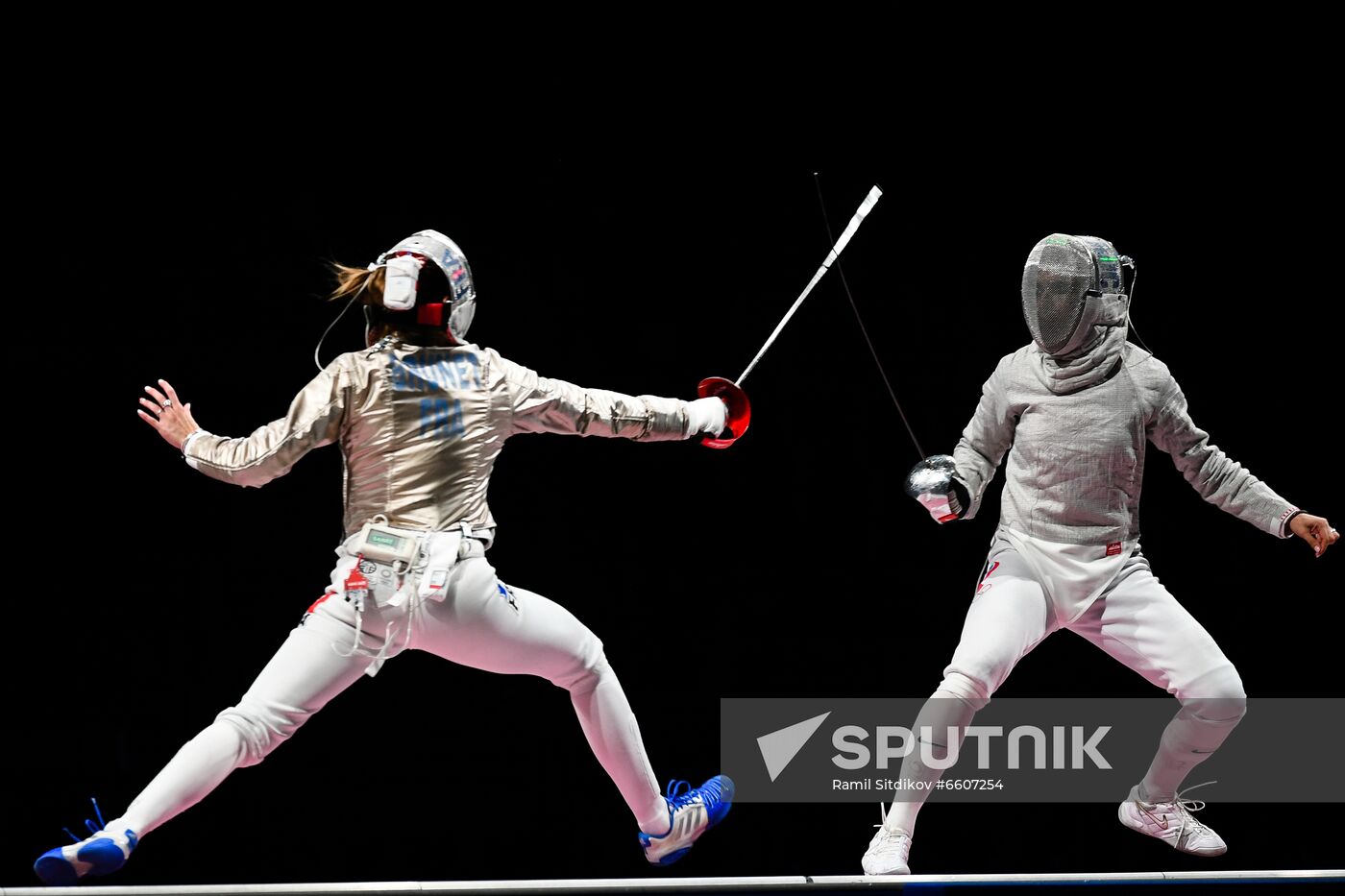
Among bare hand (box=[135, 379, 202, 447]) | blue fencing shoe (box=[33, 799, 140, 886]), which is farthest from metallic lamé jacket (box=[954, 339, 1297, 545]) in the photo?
blue fencing shoe (box=[33, 799, 140, 886])

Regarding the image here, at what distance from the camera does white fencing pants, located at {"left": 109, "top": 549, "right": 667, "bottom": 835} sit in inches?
111

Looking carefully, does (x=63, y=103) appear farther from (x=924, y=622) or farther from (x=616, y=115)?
(x=924, y=622)

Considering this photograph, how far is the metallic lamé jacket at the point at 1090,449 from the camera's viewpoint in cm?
325

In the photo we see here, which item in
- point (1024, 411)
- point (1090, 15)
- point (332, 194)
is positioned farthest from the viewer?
point (1090, 15)

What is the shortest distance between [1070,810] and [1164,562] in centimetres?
77

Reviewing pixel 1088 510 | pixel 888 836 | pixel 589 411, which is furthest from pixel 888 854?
pixel 589 411

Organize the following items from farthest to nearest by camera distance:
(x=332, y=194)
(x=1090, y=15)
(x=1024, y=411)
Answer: (x=1090, y=15) < (x=332, y=194) < (x=1024, y=411)

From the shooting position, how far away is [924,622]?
387 centimetres

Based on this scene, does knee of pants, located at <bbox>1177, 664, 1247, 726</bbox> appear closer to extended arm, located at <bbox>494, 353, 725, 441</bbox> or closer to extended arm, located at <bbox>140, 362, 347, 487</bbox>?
extended arm, located at <bbox>494, 353, 725, 441</bbox>

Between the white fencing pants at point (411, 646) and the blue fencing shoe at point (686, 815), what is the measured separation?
0.51 feet

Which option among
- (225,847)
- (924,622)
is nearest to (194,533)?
(225,847)

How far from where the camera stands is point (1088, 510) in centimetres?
325

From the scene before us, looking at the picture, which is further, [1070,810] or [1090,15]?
[1090,15]

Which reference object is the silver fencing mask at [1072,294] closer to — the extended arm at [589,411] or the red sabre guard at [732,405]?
the red sabre guard at [732,405]
